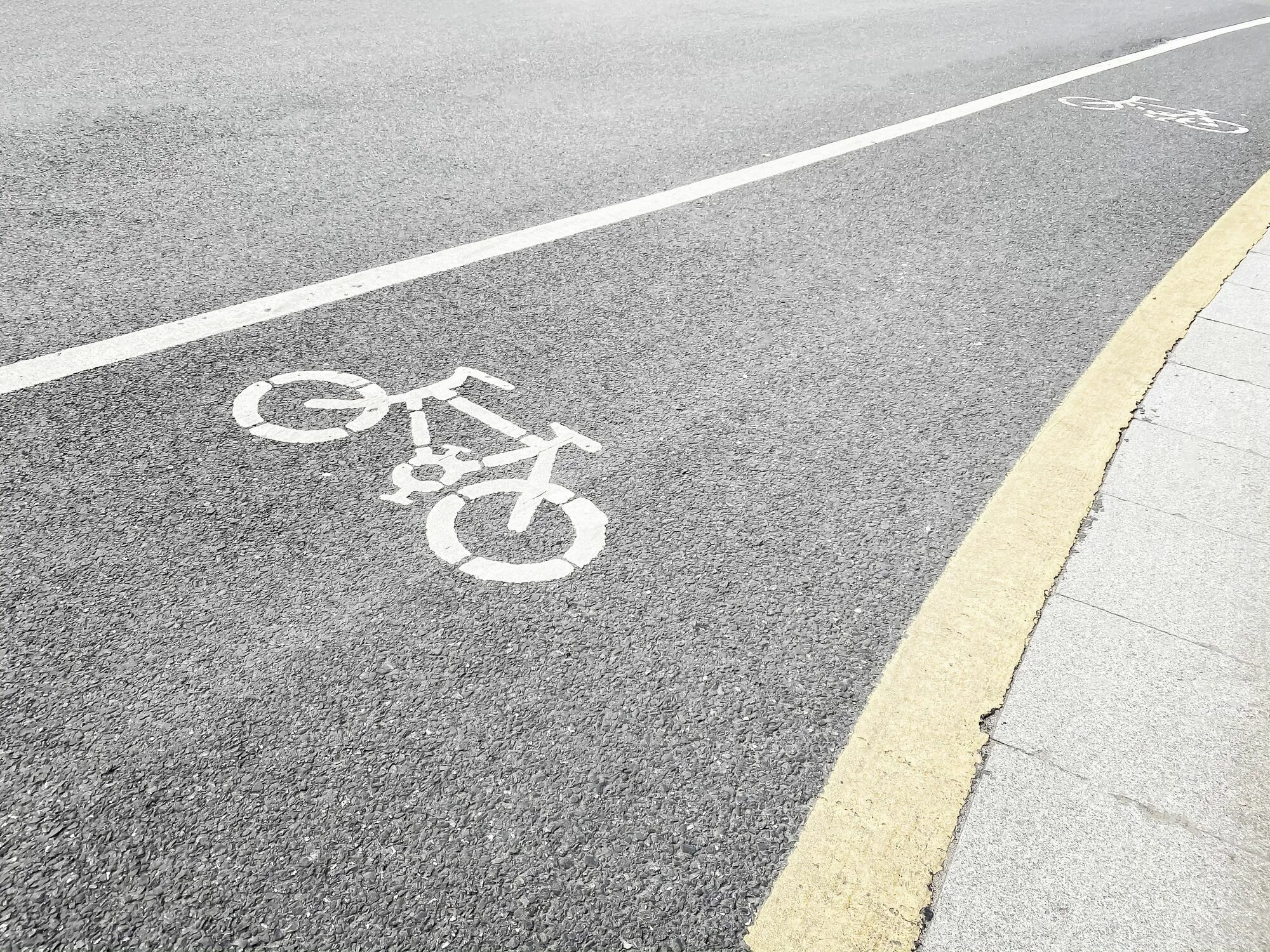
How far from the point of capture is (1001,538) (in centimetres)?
330

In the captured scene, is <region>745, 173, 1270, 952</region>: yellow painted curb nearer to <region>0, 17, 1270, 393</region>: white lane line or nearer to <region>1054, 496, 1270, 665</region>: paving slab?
<region>1054, 496, 1270, 665</region>: paving slab

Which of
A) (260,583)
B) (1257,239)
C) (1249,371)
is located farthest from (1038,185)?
(260,583)

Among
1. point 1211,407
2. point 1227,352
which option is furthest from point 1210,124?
point 1211,407

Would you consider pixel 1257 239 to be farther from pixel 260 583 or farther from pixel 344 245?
pixel 260 583

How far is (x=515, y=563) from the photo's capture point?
9.94ft

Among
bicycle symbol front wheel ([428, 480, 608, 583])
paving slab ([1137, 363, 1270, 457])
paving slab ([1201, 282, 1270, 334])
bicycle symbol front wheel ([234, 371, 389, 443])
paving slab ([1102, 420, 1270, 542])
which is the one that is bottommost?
paving slab ([1201, 282, 1270, 334])

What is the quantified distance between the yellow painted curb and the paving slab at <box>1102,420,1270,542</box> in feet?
0.25

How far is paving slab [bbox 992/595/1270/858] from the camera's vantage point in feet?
7.89

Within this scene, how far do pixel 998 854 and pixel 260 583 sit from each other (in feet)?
6.17

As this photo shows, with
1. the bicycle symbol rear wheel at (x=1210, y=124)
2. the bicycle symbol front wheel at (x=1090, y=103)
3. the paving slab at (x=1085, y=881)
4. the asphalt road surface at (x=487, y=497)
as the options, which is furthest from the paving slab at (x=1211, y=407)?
the bicycle symbol front wheel at (x=1090, y=103)

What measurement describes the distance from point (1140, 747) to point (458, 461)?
81.3 inches

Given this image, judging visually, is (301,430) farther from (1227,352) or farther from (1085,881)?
Result: (1227,352)

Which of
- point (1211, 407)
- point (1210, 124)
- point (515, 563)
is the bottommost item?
point (1210, 124)

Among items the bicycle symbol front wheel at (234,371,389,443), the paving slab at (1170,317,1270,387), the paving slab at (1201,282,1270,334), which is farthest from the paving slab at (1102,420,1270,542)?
the bicycle symbol front wheel at (234,371,389,443)
